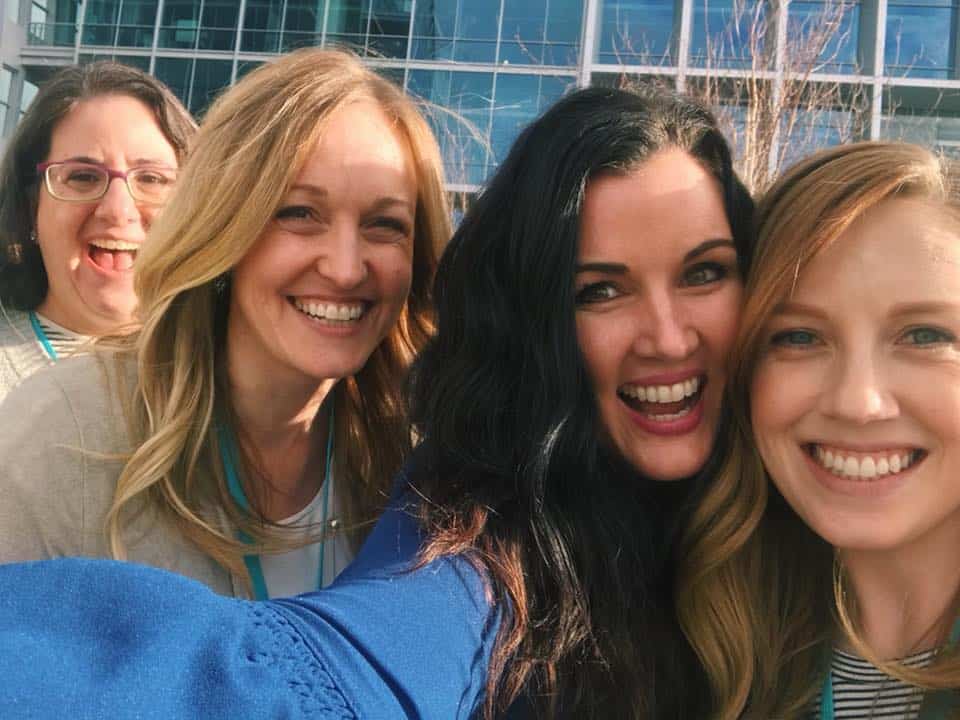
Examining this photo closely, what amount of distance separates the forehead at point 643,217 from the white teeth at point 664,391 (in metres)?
0.30

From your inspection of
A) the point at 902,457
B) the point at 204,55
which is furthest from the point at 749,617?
the point at 204,55

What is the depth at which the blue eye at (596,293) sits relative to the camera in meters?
2.08

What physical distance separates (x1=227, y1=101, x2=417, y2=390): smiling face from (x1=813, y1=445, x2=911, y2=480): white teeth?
126 cm

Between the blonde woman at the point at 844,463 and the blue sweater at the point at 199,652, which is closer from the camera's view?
the blue sweater at the point at 199,652

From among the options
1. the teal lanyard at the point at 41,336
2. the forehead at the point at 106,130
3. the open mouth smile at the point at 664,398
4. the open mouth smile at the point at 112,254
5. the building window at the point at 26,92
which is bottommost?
the open mouth smile at the point at 664,398

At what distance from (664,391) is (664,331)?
0.54ft

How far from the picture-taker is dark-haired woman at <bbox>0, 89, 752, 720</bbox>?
5.83 ft

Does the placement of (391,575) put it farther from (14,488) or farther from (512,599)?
(14,488)

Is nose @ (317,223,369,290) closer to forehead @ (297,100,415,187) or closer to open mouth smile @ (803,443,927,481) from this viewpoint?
forehead @ (297,100,415,187)

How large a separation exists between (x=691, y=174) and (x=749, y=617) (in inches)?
39.1

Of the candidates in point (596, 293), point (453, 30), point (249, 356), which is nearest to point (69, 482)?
point (249, 356)

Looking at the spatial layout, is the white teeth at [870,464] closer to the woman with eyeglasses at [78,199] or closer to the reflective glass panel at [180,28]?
the woman with eyeglasses at [78,199]

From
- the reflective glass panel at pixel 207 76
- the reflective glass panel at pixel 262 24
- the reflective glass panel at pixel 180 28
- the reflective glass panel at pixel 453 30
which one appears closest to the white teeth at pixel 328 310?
the reflective glass panel at pixel 453 30

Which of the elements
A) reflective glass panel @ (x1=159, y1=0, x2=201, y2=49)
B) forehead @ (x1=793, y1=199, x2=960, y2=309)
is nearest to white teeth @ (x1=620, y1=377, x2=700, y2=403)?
forehead @ (x1=793, y1=199, x2=960, y2=309)
